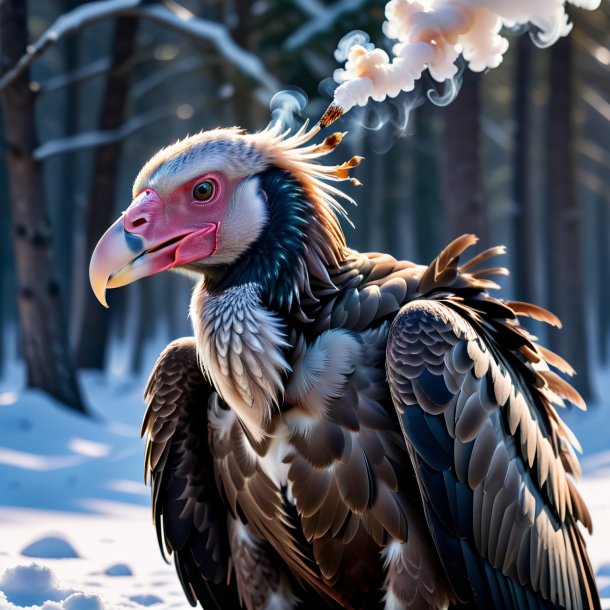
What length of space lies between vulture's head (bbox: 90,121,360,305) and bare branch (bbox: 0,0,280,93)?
608 cm

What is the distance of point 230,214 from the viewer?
376cm

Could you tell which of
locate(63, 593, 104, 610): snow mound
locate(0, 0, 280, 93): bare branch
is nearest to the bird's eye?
locate(63, 593, 104, 610): snow mound

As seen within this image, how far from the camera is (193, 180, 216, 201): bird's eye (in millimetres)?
3781

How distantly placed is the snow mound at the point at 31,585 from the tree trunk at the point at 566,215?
1154cm

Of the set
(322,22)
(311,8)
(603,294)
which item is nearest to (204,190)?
(322,22)

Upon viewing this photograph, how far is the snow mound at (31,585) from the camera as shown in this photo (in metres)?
4.25

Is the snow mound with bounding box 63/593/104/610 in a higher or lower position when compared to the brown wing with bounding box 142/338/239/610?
lower

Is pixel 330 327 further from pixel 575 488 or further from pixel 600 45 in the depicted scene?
pixel 600 45

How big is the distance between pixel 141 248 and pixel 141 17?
789cm

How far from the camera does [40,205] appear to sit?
10.7 metres

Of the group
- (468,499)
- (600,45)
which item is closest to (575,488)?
(468,499)

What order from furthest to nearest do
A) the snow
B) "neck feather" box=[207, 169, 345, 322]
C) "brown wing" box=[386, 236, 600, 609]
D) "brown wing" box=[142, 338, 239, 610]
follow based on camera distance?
the snow → "brown wing" box=[142, 338, 239, 610] → "neck feather" box=[207, 169, 345, 322] → "brown wing" box=[386, 236, 600, 609]

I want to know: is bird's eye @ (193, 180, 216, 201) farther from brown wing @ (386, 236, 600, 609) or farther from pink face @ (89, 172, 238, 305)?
brown wing @ (386, 236, 600, 609)

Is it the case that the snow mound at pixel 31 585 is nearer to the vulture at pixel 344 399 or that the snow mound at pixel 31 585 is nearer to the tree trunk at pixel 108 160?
the vulture at pixel 344 399
